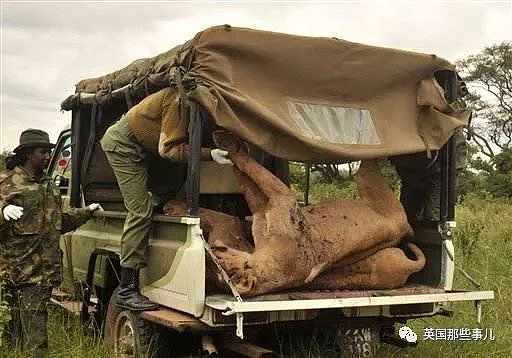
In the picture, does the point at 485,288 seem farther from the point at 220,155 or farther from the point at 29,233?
the point at 29,233

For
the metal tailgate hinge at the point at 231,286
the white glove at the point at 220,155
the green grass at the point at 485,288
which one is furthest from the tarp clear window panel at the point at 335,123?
the green grass at the point at 485,288

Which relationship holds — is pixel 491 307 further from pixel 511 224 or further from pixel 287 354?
pixel 511 224

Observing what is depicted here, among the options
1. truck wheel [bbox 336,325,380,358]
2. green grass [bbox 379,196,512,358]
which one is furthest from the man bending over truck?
green grass [bbox 379,196,512,358]

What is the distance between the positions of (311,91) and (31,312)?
2479 mm

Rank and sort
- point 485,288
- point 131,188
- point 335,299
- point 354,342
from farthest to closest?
point 485,288 < point 131,188 < point 354,342 < point 335,299

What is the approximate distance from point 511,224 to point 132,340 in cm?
850

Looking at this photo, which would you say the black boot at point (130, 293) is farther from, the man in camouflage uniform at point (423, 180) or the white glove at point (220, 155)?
the man in camouflage uniform at point (423, 180)

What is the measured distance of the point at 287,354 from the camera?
562 cm

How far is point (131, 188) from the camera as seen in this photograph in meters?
5.37

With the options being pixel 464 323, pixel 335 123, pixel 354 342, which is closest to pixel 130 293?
pixel 354 342

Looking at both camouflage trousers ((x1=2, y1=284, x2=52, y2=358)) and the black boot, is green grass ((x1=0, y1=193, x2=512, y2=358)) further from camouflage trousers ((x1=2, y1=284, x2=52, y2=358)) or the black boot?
the black boot

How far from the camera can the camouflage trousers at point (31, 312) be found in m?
5.44

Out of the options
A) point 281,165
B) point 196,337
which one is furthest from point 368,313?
point 281,165

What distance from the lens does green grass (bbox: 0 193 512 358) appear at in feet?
18.4
